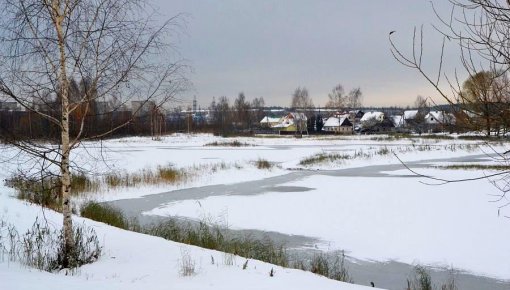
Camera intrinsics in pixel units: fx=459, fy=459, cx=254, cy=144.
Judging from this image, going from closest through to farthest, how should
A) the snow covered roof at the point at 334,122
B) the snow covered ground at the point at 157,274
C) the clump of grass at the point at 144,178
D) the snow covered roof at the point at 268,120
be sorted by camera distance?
the snow covered ground at the point at 157,274 → the clump of grass at the point at 144,178 → the snow covered roof at the point at 334,122 → the snow covered roof at the point at 268,120

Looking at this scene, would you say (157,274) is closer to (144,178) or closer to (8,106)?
(8,106)

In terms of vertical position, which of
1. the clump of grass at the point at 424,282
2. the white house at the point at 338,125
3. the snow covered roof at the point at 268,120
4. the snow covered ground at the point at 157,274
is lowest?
the clump of grass at the point at 424,282

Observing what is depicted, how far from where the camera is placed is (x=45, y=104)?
232 inches

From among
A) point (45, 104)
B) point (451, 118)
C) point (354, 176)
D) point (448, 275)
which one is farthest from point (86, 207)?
point (354, 176)

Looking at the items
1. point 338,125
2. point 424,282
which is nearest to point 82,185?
point 424,282

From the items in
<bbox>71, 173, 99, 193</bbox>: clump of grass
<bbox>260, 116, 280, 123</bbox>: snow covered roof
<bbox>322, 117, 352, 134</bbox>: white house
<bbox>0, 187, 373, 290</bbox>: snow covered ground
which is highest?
<bbox>260, 116, 280, 123</bbox>: snow covered roof

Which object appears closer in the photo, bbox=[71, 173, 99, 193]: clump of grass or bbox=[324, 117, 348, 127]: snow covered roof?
bbox=[71, 173, 99, 193]: clump of grass

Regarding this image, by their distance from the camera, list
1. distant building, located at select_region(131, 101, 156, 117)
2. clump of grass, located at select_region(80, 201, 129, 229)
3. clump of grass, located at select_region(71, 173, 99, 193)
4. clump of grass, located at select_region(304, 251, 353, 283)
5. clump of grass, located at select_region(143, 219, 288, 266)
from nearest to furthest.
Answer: distant building, located at select_region(131, 101, 156, 117), clump of grass, located at select_region(304, 251, 353, 283), clump of grass, located at select_region(143, 219, 288, 266), clump of grass, located at select_region(80, 201, 129, 229), clump of grass, located at select_region(71, 173, 99, 193)

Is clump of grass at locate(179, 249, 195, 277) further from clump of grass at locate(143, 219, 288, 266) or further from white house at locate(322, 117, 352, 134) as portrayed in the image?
white house at locate(322, 117, 352, 134)

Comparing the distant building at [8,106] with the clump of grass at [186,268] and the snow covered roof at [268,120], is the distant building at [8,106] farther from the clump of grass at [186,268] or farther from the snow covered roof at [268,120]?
the snow covered roof at [268,120]

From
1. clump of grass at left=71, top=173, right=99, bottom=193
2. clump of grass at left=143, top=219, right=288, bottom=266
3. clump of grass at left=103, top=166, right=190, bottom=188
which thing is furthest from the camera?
clump of grass at left=103, top=166, right=190, bottom=188

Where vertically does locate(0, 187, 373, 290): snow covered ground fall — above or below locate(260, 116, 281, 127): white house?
below

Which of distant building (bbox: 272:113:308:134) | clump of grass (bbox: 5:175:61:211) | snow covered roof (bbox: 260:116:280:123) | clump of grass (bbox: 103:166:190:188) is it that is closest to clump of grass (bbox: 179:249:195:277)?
clump of grass (bbox: 5:175:61:211)

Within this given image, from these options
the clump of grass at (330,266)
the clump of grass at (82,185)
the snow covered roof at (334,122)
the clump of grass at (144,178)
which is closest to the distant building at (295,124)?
the snow covered roof at (334,122)
